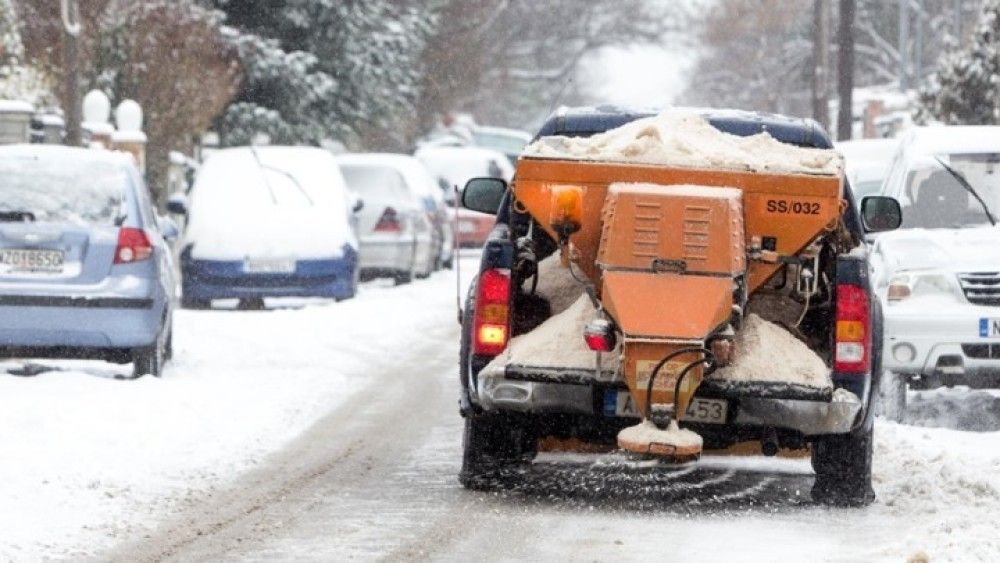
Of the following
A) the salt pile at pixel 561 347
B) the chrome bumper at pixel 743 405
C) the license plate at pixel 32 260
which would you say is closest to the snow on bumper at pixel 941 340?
the chrome bumper at pixel 743 405

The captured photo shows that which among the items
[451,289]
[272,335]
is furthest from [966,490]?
[451,289]

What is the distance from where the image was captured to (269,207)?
25094 mm

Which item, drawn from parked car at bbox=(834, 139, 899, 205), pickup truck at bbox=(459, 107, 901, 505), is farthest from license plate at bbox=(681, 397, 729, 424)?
parked car at bbox=(834, 139, 899, 205)

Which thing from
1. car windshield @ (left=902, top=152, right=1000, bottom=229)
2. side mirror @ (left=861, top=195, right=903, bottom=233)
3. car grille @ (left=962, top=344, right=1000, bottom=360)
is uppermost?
Result: side mirror @ (left=861, top=195, right=903, bottom=233)

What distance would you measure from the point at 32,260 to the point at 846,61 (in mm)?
26171

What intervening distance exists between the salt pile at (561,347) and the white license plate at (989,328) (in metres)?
4.55

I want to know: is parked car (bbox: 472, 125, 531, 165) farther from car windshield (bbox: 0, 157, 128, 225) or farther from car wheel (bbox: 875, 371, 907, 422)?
car wheel (bbox: 875, 371, 907, 422)

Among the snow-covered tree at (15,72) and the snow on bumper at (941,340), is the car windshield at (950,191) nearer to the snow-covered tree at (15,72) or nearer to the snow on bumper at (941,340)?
the snow on bumper at (941,340)

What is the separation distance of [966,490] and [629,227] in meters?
2.09

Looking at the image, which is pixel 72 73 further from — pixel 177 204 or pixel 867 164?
pixel 867 164

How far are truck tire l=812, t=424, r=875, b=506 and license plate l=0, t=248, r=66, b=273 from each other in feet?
20.3

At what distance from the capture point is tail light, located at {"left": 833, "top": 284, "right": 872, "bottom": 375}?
11164 mm

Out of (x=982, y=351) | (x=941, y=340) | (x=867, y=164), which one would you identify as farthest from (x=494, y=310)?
(x=867, y=164)

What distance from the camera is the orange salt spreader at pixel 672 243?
1057 cm
